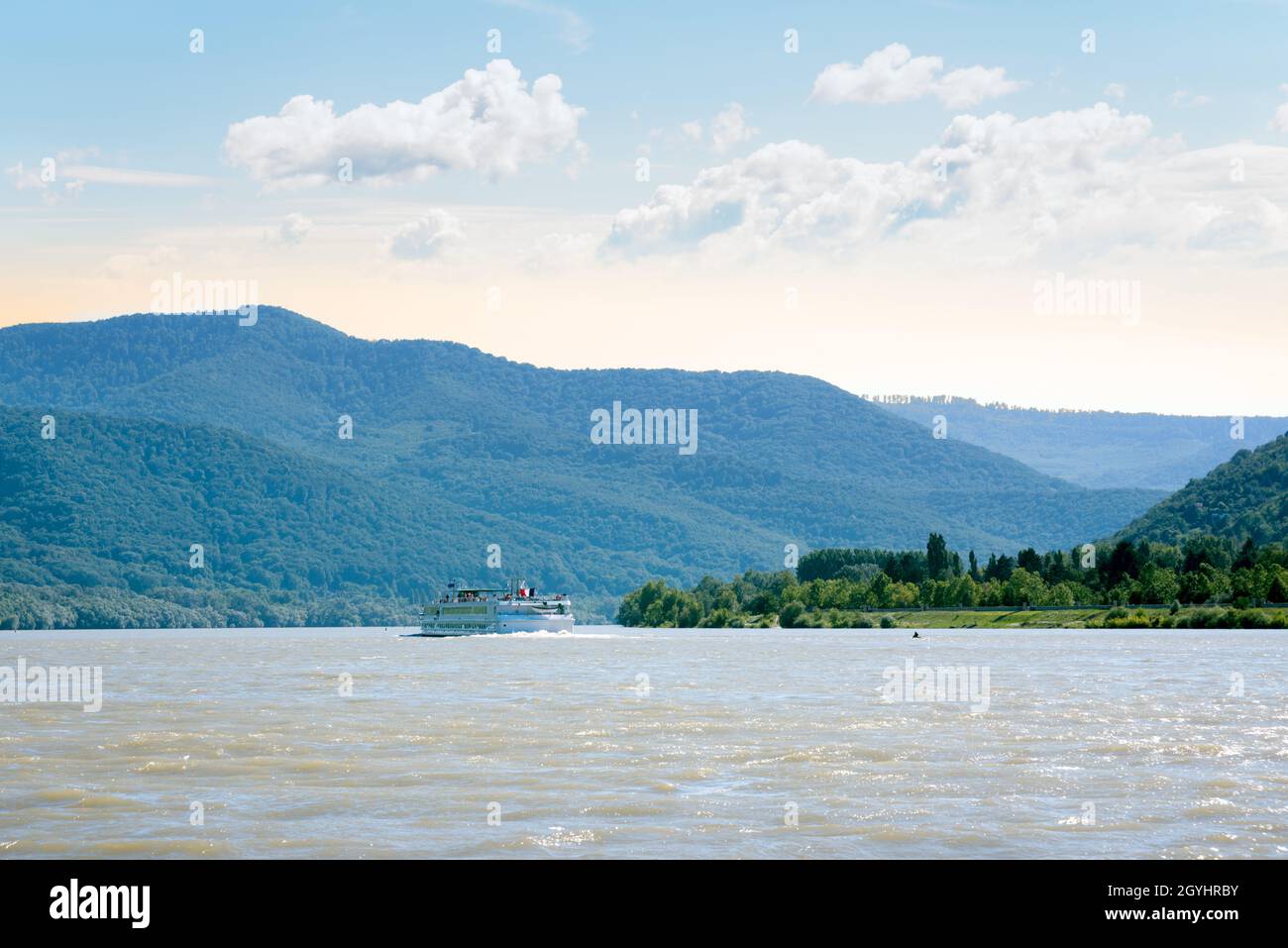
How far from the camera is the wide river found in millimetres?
32781

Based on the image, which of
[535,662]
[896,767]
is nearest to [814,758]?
[896,767]

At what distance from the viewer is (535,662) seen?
124 meters

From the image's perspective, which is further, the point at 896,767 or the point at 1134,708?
the point at 1134,708

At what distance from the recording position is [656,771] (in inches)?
1725

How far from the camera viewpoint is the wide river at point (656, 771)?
32.8 meters

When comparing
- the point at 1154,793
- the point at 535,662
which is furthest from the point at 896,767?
the point at 535,662

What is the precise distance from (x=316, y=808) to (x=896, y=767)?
15.9 m

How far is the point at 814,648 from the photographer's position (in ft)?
494

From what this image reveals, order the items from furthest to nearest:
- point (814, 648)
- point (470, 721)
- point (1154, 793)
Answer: point (814, 648) → point (470, 721) → point (1154, 793)
